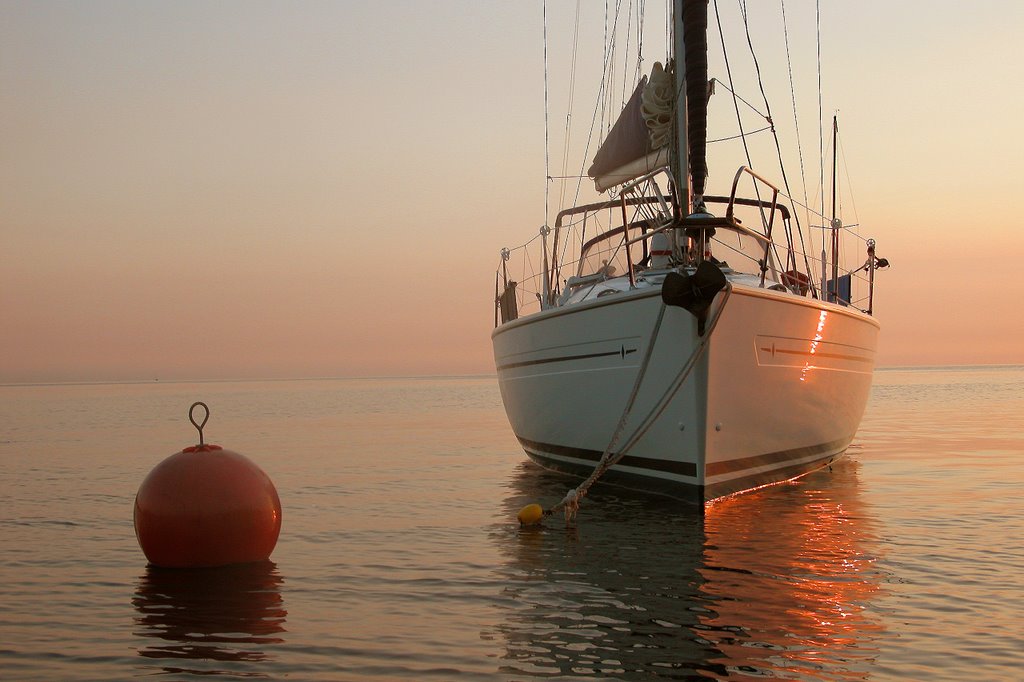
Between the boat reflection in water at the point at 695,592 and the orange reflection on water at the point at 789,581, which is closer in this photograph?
the boat reflection in water at the point at 695,592

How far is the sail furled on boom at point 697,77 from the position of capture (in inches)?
429

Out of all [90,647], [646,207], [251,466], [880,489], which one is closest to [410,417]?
[646,207]

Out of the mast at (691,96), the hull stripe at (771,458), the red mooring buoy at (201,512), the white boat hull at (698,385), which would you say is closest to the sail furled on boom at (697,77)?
the mast at (691,96)

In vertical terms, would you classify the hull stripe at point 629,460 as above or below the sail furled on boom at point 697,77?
below

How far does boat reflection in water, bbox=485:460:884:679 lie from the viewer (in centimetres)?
469

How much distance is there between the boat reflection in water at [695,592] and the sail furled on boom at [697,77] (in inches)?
154

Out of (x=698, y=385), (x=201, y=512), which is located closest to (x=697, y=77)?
(x=698, y=385)

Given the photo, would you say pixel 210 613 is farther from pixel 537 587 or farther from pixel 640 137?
pixel 640 137

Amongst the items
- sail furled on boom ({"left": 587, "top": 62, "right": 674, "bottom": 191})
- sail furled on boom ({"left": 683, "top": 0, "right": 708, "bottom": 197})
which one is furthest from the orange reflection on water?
sail furled on boom ({"left": 587, "top": 62, "right": 674, "bottom": 191})

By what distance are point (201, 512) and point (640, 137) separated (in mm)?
8127

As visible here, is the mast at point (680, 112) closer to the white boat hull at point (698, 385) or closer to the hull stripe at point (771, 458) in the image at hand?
the white boat hull at point (698, 385)

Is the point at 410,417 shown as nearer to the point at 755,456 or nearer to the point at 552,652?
the point at 755,456

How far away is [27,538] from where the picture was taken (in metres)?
8.39

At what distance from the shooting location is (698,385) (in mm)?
8703
